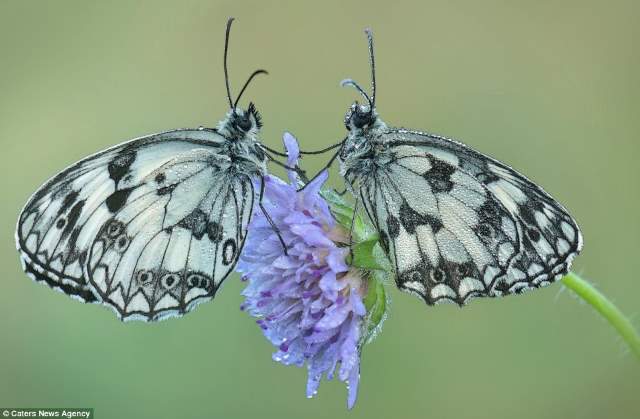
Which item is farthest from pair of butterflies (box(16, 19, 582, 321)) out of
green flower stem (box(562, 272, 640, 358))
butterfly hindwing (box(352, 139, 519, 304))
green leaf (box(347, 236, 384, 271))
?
green flower stem (box(562, 272, 640, 358))

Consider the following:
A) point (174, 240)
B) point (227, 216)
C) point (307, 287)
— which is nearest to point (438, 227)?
point (307, 287)

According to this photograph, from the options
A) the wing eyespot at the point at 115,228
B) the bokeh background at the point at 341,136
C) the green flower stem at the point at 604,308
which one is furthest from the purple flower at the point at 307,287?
the bokeh background at the point at 341,136

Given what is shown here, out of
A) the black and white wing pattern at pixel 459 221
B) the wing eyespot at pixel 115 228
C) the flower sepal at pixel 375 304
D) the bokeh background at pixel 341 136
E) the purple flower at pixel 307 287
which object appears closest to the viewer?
the black and white wing pattern at pixel 459 221

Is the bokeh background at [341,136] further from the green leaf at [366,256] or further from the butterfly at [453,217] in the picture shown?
the butterfly at [453,217]

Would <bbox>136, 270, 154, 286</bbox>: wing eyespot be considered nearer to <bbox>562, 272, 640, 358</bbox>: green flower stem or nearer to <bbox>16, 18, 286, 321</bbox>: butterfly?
<bbox>16, 18, 286, 321</bbox>: butterfly

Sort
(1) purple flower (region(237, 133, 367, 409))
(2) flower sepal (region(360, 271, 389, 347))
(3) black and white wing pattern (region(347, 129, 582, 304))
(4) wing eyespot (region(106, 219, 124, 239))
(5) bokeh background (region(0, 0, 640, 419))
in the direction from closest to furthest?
(3) black and white wing pattern (region(347, 129, 582, 304))
(1) purple flower (region(237, 133, 367, 409))
(2) flower sepal (region(360, 271, 389, 347))
(4) wing eyespot (region(106, 219, 124, 239))
(5) bokeh background (region(0, 0, 640, 419))

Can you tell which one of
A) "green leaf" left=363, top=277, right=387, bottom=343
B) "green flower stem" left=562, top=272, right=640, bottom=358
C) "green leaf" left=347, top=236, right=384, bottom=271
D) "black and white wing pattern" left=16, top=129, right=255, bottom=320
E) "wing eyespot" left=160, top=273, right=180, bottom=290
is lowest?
"green flower stem" left=562, top=272, right=640, bottom=358

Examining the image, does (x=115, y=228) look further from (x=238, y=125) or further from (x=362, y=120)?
(x=362, y=120)
